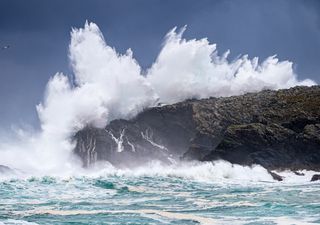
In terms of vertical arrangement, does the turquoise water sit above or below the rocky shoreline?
below

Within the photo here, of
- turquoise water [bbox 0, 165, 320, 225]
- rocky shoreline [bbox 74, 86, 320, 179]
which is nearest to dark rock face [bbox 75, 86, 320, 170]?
rocky shoreline [bbox 74, 86, 320, 179]

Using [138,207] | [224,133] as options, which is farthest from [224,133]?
[138,207]

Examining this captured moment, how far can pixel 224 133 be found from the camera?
8294 cm

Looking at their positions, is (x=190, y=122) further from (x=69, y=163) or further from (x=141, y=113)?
(x=69, y=163)

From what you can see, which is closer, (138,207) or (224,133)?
(138,207)

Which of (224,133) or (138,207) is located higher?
(224,133)

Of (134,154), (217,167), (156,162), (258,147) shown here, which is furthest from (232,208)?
(134,154)

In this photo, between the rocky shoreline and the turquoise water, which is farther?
the rocky shoreline

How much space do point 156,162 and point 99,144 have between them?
1704cm

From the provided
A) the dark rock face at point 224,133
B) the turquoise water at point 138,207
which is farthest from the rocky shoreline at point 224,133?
the turquoise water at point 138,207

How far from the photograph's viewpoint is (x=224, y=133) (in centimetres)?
8294

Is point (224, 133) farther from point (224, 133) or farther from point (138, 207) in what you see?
point (138, 207)

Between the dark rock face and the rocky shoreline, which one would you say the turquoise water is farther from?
the dark rock face

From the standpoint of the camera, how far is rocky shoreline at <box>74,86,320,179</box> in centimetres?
7394
